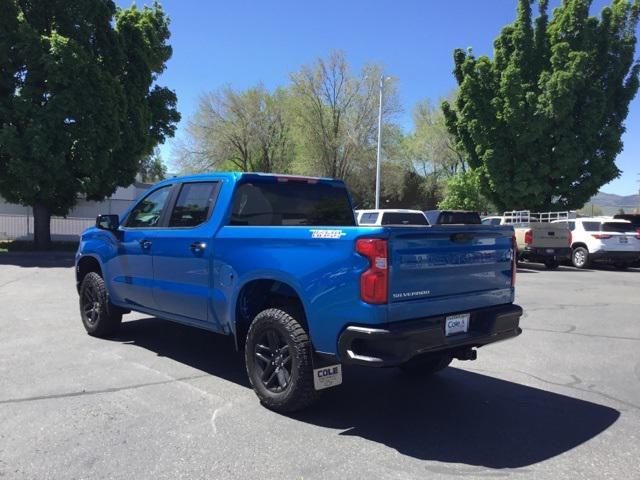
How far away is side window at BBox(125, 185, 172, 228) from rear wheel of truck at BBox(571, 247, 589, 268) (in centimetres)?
1726

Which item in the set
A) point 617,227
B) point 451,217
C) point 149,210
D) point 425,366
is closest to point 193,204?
point 149,210

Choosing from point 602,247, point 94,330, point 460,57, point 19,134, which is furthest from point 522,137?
point 94,330

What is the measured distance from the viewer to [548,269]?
19453 mm

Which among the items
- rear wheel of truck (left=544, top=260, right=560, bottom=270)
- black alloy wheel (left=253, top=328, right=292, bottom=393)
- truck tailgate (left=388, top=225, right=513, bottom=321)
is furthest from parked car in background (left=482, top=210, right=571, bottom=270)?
black alloy wheel (left=253, top=328, right=292, bottom=393)

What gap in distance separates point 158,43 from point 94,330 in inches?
852

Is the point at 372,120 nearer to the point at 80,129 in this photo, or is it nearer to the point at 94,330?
the point at 80,129

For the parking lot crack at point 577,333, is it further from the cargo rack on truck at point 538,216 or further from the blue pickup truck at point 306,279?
the cargo rack on truck at point 538,216

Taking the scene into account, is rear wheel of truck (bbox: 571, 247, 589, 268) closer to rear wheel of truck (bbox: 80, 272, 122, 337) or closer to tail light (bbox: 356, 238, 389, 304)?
rear wheel of truck (bbox: 80, 272, 122, 337)

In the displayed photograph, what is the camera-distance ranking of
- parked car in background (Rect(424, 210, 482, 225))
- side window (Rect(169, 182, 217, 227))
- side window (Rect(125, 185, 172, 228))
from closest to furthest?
side window (Rect(169, 182, 217, 227))
side window (Rect(125, 185, 172, 228))
parked car in background (Rect(424, 210, 482, 225))

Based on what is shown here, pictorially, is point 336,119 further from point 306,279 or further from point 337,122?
point 306,279

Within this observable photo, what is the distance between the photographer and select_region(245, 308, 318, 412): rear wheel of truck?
14.2 ft

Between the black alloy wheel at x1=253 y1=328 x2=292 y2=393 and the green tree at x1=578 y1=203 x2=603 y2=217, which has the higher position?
the green tree at x1=578 y1=203 x2=603 y2=217

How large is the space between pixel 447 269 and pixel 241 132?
4166 cm

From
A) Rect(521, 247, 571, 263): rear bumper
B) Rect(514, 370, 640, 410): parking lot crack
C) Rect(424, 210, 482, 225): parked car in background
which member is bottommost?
Rect(514, 370, 640, 410): parking lot crack
